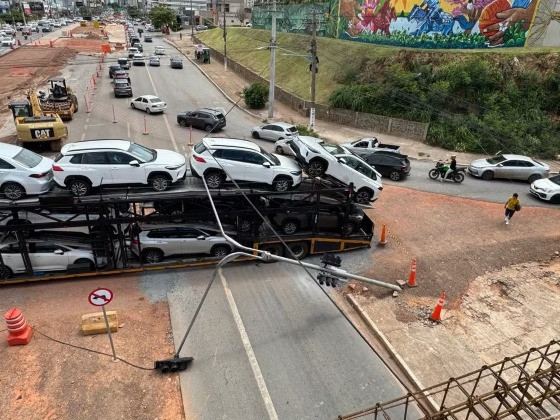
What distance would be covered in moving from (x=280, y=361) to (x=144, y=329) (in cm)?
379

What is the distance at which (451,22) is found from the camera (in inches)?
1329

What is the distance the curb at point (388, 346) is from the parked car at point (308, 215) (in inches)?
117

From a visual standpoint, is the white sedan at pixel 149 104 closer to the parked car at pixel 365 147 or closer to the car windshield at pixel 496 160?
the parked car at pixel 365 147

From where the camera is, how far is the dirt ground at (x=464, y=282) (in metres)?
11.0

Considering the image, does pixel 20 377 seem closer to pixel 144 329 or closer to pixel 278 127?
pixel 144 329

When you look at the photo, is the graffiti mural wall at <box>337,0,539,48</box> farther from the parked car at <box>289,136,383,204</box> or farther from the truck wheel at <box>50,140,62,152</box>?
the truck wheel at <box>50,140,62,152</box>

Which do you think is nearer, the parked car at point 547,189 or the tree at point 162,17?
the parked car at point 547,189

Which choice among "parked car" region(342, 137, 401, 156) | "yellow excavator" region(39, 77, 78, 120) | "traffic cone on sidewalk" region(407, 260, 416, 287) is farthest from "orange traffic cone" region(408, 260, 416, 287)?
"yellow excavator" region(39, 77, 78, 120)

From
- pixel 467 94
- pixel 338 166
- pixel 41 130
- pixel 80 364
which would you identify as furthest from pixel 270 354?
pixel 467 94

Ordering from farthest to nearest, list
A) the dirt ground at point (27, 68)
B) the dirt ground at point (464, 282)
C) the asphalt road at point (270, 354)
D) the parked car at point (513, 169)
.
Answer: the dirt ground at point (27, 68)
the parked car at point (513, 169)
the dirt ground at point (464, 282)
the asphalt road at point (270, 354)

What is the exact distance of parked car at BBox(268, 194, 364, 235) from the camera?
14.1 metres

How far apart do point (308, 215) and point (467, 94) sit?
22308 millimetres

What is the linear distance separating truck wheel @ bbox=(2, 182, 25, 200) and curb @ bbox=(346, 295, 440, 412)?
1047 centimetres

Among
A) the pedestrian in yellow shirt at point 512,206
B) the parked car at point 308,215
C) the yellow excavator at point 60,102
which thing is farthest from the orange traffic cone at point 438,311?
the yellow excavator at point 60,102
